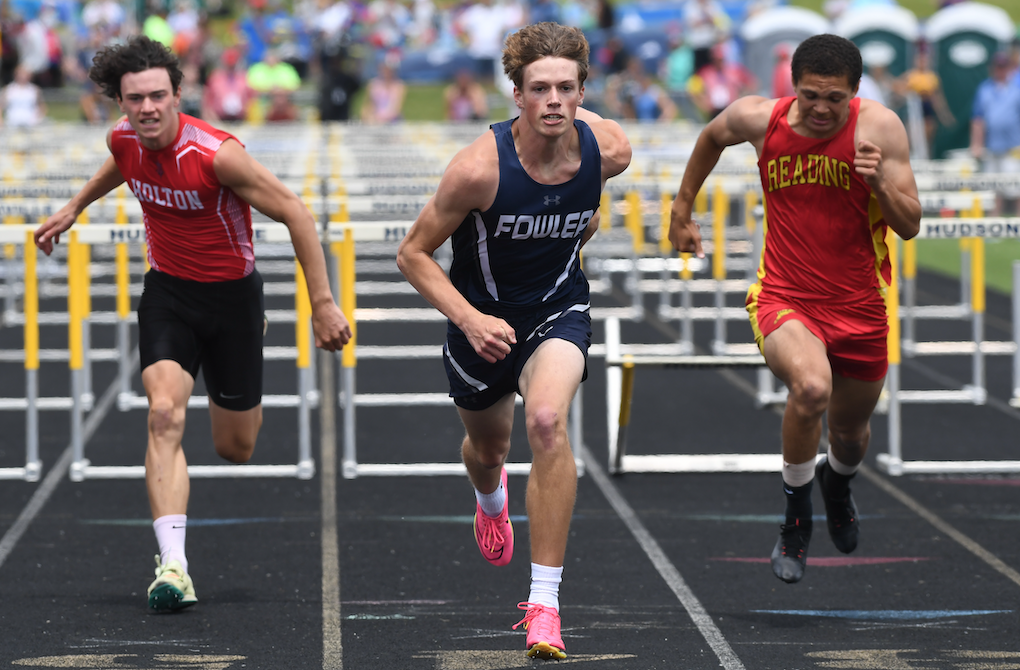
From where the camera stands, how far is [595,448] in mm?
8289

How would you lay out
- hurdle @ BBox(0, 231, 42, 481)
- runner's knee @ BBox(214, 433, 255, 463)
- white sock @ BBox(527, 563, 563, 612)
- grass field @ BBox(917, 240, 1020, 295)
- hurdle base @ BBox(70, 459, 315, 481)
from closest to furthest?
1. white sock @ BBox(527, 563, 563, 612)
2. runner's knee @ BBox(214, 433, 255, 463)
3. hurdle @ BBox(0, 231, 42, 481)
4. hurdle base @ BBox(70, 459, 315, 481)
5. grass field @ BBox(917, 240, 1020, 295)

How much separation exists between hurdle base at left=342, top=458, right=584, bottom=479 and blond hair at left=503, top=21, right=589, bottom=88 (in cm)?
334

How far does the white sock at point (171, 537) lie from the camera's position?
5172 mm

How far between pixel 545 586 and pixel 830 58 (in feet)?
6.72

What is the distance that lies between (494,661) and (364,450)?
381cm

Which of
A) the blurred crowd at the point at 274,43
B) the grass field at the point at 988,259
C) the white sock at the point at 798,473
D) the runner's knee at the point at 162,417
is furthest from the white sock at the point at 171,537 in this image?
the blurred crowd at the point at 274,43

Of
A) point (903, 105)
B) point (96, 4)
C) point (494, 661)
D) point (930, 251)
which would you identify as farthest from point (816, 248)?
point (96, 4)

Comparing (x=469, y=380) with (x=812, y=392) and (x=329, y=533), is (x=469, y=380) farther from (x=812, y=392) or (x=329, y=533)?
(x=329, y=533)

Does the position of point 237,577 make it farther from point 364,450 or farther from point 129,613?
point 364,450

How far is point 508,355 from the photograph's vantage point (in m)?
4.68

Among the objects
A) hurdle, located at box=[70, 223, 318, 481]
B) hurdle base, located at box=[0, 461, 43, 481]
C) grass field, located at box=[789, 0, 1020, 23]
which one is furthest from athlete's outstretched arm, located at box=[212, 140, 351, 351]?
grass field, located at box=[789, 0, 1020, 23]

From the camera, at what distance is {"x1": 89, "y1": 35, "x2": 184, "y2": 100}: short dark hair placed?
521 centimetres

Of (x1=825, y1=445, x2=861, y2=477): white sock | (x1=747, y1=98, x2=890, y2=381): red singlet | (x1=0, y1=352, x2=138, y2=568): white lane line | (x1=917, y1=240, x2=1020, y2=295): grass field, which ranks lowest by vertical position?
(x1=0, y1=352, x2=138, y2=568): white lane line

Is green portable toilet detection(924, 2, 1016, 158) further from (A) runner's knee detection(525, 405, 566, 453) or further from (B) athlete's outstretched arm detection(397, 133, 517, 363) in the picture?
(A) runner's knee detection(525, 405, 566, 453)
